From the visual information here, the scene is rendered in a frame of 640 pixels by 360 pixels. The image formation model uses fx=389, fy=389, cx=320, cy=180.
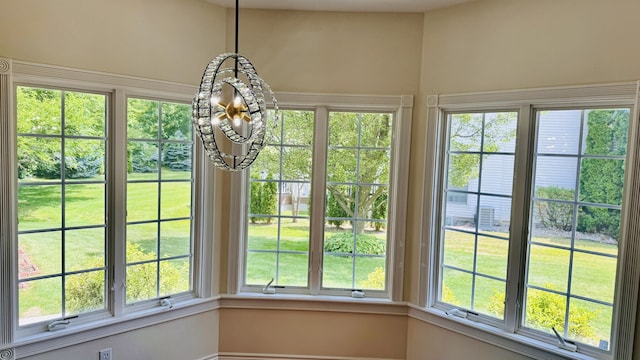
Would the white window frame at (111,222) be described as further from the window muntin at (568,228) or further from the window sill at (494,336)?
the window muntin at (568,228)

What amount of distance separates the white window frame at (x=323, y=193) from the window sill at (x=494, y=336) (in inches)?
11.1

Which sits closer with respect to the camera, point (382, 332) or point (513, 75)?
point (513, 75)

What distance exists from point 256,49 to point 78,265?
2.19 m

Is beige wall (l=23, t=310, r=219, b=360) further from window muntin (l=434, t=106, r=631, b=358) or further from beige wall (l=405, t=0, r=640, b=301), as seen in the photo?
window muntin (l=434, t=106, r=631, b=358)

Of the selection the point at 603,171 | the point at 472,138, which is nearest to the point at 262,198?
the point at 472,138

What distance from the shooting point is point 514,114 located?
9.61ft

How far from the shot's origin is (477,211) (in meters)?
3.15

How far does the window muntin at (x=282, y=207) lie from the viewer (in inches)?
138

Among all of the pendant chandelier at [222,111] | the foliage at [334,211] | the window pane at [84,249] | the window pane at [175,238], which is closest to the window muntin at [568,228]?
the foliage at [334,211]

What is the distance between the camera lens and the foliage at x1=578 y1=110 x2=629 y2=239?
249 centimetres

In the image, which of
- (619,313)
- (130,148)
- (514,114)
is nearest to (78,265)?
(130,148)

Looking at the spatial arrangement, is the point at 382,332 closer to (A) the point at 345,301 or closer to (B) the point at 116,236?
(A) the point at 345,301

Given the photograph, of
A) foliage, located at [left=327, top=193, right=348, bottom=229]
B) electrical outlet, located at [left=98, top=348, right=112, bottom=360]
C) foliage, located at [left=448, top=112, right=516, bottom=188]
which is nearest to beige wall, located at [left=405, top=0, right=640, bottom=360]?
foliage, located at [left=448, top=112, right=516, bottom=188]

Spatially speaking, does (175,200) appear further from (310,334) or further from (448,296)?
(448,296)
